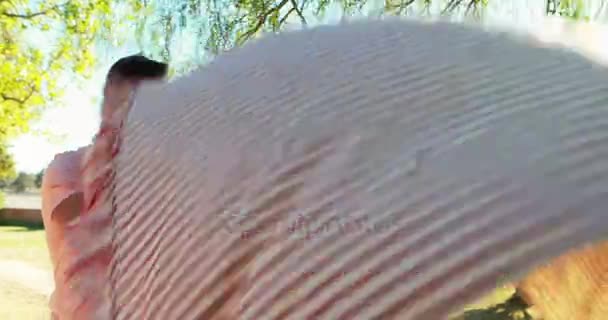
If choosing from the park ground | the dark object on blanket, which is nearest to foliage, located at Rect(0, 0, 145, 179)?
the park ground

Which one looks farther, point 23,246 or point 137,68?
point 23,246

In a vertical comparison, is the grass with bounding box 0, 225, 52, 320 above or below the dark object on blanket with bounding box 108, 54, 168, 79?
below

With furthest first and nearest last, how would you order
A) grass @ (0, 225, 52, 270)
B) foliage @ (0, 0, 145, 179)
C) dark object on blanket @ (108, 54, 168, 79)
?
grass @ (0, 225, 52, 270) → foliage @ (0, 0, 145, 179) → dark object on blanket @ (108, 54, 168, 79)

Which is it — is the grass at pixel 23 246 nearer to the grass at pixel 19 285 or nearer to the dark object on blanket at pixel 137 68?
the grass at pixel 19 285

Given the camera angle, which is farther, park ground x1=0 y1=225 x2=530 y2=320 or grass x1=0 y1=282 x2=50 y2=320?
park ground x1=0 y1=225 x2=530 y2=320

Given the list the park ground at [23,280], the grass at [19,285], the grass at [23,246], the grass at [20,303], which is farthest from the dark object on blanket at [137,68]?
the grass at [23,246]

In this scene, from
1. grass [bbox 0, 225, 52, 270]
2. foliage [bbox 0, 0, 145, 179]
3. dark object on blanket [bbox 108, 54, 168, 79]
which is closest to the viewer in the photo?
dark object on blanket [bbox 108, 54, 168, 79]

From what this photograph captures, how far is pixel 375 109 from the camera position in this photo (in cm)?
34

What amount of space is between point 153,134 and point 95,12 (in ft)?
13.6

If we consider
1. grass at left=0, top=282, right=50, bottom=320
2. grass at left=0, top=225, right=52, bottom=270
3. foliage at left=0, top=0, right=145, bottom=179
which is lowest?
grass at left=0, top=225, right=52, bottom=270

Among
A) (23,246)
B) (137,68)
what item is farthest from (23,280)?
(137,68)

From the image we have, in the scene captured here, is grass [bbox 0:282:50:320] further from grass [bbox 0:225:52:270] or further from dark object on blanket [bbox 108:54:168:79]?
dark object on blanket [bbox 108:54:168:79]

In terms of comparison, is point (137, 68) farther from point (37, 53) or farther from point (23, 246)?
point (23, 246)

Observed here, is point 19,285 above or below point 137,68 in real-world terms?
below
